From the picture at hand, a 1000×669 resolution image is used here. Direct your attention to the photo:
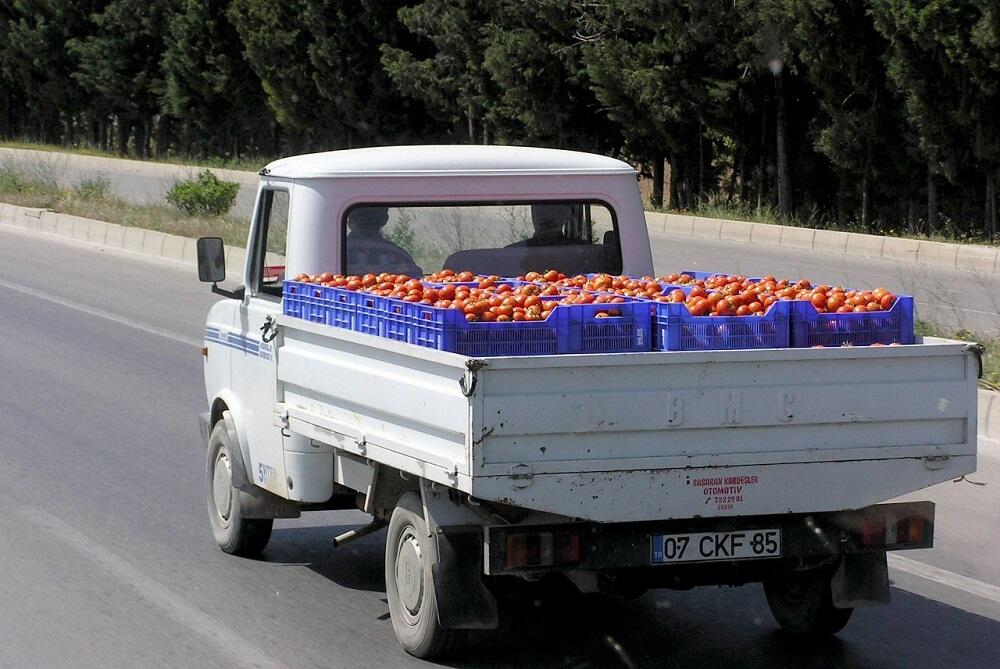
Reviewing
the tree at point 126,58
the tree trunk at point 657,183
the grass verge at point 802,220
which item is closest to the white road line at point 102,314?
the grass verge at point 802,220

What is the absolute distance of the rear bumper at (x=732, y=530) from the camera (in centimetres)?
500

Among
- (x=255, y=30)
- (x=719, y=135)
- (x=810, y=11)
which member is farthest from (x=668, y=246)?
(x=255, y=30)

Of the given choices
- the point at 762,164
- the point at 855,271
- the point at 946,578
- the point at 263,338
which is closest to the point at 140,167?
the point at 762,164

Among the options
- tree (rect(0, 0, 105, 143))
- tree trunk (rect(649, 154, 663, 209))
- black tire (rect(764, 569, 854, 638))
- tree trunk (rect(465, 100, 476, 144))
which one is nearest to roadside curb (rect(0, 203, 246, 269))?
tree trunk (rect(465, 100, 476, 144))

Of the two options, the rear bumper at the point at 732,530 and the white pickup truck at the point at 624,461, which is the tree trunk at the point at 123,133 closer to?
the white pickup truck at the point at 624,461

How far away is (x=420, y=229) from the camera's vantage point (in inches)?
271

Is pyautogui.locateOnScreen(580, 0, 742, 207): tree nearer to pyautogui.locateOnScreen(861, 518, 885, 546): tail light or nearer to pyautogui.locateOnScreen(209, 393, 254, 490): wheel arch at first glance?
pyautogui.locateOnScreen(209, 393, 254, 490): wheel arch

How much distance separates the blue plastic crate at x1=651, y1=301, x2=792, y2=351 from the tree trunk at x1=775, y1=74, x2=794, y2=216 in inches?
980

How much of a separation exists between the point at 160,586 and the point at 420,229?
1.97 m

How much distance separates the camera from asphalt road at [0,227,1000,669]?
18.7 feet

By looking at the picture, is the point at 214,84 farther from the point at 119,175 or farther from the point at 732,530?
the point at 732,530

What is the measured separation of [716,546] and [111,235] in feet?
70.2

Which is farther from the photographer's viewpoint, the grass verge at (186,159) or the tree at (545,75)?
the grass verge at (186,159)

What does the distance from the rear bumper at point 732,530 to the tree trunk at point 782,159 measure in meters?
24.9
